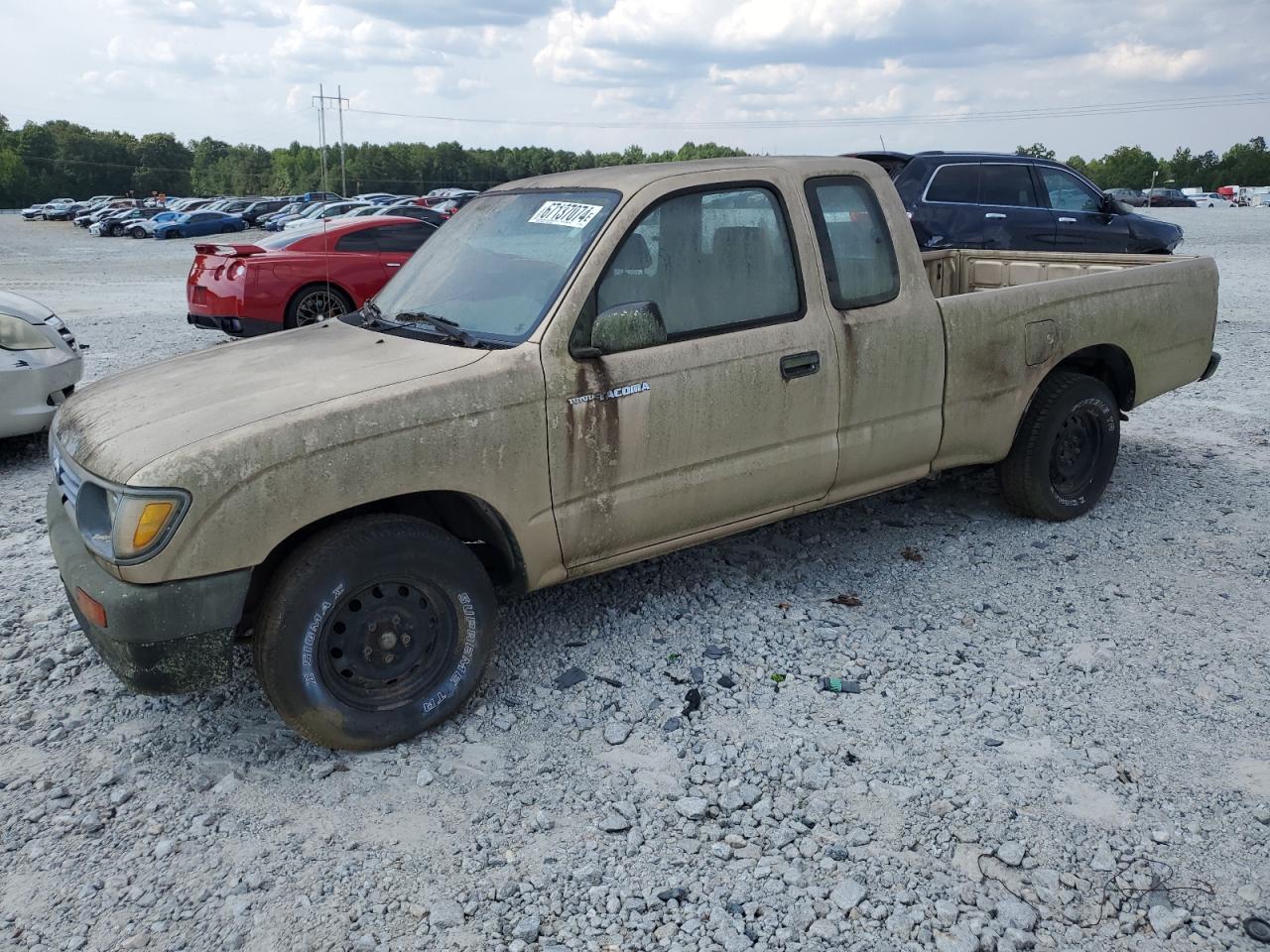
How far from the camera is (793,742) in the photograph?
363cm

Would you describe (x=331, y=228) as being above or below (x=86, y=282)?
above

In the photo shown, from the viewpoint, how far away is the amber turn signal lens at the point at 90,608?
3.24 metres

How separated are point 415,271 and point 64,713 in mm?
2180

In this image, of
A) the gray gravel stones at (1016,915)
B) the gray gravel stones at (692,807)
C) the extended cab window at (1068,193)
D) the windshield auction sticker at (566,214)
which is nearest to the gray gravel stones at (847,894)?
the gray gravel stones at (1016,915)

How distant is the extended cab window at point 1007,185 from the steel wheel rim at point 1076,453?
7388 millimetres

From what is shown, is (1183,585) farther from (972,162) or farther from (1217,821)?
(972,162)

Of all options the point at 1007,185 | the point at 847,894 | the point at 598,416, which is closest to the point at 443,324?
the point at 598,416

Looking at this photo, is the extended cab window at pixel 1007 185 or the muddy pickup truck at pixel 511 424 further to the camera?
the extended cab window at pixel 1007 185

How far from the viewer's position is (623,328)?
3.72m

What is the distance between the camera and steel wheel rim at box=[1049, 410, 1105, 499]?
5.45 meters

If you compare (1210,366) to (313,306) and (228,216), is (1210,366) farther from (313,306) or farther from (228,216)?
(228,216)

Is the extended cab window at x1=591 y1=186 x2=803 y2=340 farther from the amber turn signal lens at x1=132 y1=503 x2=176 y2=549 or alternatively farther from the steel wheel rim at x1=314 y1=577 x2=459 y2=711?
the amber turn signal lens at x1=132 y1=503 x2=176 y2=549

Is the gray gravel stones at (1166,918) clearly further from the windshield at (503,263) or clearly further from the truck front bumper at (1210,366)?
the truck front bumper at (1210,366)

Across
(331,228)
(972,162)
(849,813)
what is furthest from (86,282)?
(849,813)
